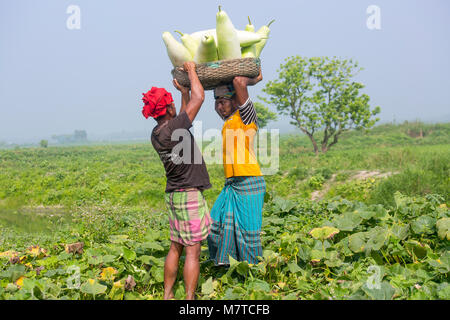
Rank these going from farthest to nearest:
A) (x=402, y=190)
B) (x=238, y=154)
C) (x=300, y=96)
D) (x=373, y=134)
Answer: (x=373, y=134)
(x=300, y=96)
(x=402, y=190)
(x=238, y=154)

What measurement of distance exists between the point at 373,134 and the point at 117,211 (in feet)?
81.8

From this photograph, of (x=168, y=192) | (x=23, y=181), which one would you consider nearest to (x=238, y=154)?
(x=168, y=192)

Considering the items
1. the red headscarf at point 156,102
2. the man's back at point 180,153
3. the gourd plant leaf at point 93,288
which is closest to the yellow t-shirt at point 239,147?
the man's back at point 180,153

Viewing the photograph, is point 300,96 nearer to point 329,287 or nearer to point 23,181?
point 23,181

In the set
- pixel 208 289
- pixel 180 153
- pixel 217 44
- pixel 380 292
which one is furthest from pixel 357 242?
pixel 217 44

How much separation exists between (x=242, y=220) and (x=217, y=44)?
1.53 meters

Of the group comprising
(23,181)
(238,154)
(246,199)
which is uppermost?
(238,154)

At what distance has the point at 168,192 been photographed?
9.68ft

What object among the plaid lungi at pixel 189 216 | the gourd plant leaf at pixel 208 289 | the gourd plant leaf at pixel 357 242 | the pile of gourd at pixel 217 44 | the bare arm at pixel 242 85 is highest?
the pile of gourd at pixel 217 44

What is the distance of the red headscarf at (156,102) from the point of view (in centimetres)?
278

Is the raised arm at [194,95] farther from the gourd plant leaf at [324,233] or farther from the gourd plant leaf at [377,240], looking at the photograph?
the gourd plant leaf at [377,240]

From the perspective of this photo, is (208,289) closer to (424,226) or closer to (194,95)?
(194,95)

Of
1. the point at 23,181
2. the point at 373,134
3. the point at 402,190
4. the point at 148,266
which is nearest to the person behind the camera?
the point at 148,266

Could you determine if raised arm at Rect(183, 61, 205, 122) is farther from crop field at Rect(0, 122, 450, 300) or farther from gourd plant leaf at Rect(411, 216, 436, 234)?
gourd plant leaf at Rect(411, 216, 436, 234)
